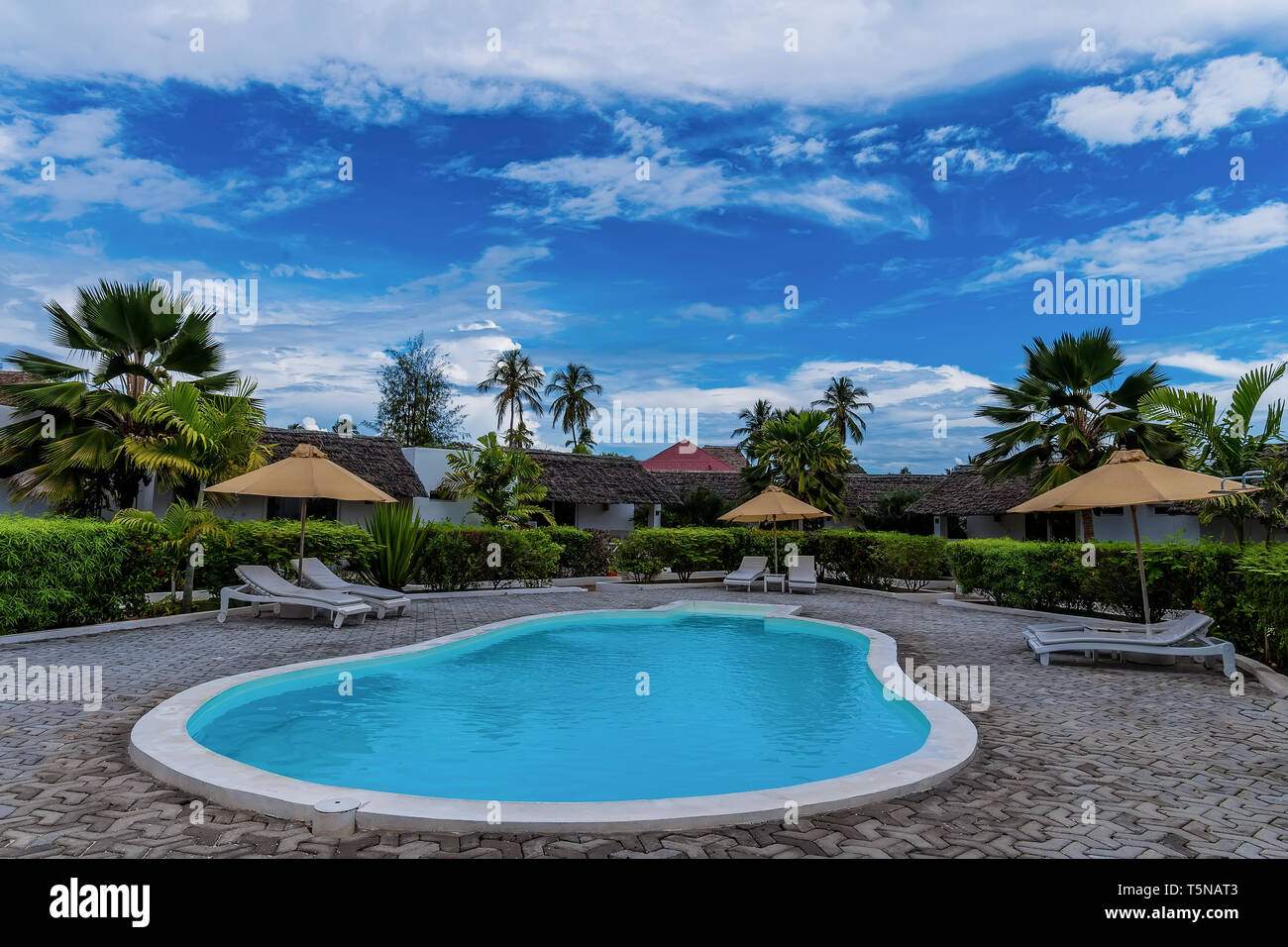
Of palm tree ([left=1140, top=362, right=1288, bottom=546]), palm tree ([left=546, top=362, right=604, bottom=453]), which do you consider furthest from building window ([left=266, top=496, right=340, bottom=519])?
palm tree ([left=546, top=362, right=604, bottom=453])

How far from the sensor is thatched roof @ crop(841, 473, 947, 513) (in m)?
34.9

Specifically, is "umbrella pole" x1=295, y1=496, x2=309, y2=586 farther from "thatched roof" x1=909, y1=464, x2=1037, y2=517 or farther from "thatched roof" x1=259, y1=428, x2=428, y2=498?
"thatched roof" x1=909, y1=464, x2=1037, y2=517

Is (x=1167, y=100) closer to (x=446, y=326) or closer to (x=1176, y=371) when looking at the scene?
(x=1176, y=371)

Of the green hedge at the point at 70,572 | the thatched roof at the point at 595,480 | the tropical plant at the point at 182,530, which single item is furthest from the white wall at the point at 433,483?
the green hedge at the point at 70,572

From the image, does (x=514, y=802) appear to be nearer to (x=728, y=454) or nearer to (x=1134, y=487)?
(x=1134, y=487)

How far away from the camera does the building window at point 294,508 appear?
22459 mm

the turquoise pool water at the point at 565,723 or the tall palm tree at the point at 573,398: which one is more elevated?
the tall palm tree at the point at 573,398

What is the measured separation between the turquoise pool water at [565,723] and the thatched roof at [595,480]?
18.8 metres

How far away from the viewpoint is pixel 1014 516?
29.2 metres

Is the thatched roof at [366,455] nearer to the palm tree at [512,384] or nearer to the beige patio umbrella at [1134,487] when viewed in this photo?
the palm tree at [512,384]

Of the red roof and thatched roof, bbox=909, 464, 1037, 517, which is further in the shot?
the red roof

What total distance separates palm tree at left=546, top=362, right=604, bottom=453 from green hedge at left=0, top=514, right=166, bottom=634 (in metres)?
40.9

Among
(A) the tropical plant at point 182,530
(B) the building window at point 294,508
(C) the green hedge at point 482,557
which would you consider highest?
(B) the building window at point 294,508
